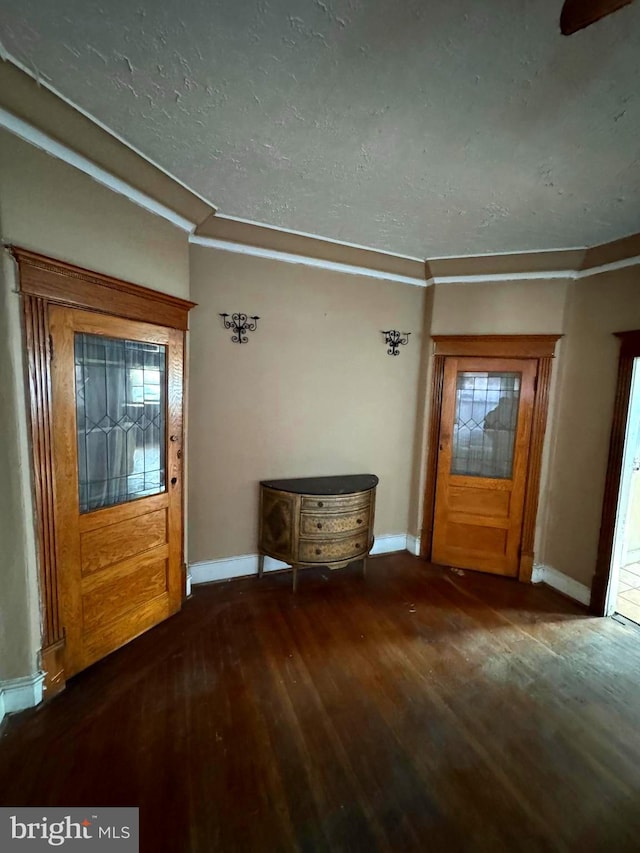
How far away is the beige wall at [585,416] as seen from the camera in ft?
8.87

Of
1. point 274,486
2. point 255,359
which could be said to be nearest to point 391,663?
point 274,486

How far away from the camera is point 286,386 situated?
303cm

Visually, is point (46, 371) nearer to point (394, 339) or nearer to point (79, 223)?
point (79, 223)

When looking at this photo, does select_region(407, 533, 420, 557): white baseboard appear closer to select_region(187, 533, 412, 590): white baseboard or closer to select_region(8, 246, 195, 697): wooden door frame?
select_region(187, 533, 412, 590): white baseboard

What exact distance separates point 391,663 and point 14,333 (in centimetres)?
264

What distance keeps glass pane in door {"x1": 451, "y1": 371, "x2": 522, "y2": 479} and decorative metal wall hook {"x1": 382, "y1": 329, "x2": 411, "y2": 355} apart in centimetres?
62

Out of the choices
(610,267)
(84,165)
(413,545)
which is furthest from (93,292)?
(610,267)

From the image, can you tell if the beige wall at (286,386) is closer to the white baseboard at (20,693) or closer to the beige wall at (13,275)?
the beige wall at (13,275)

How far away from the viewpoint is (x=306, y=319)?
303 centimetres

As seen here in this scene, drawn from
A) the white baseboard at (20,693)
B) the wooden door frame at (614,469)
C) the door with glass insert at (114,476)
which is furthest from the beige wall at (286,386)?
the wooden door frame at (614,469)

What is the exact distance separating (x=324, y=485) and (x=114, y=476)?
60.1 inches

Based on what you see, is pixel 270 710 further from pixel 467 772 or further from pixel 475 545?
pixel 475 545

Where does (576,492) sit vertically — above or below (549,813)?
above

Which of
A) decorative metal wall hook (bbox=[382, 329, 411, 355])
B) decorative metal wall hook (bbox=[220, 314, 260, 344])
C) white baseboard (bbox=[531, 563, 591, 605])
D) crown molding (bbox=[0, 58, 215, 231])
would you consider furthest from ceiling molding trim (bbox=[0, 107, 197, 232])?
white baseboard (bbox=[531, 563, 591, 605])
